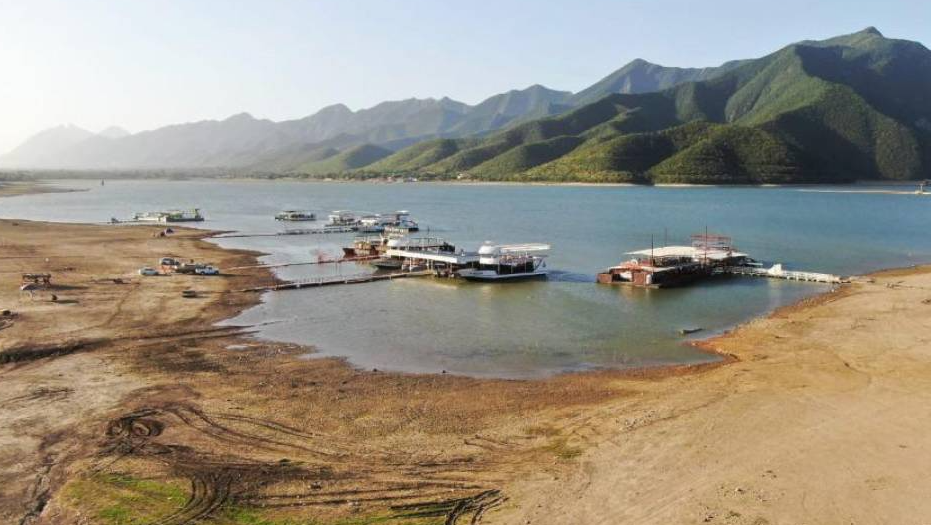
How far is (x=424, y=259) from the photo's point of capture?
2495 inches

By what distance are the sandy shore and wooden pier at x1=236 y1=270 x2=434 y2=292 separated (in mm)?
14147

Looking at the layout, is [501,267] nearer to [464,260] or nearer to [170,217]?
[464,260]

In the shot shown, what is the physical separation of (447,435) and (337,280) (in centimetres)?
3450

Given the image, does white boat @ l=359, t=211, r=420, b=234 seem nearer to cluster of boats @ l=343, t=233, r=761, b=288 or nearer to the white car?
cluster of boats @ l=343, t=233, r=761, b=288

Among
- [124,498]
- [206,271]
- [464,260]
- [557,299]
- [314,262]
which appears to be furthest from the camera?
[314,262]

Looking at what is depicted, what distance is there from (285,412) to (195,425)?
284 centimetres

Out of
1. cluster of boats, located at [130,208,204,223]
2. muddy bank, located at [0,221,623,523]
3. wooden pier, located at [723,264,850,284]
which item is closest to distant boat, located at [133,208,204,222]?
cluster of boats, located at [130,208,204,223]

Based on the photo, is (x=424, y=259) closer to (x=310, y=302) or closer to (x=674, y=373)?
(x=310, y=302)

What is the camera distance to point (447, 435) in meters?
21.8

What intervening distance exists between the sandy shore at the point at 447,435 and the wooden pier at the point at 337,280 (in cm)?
1415

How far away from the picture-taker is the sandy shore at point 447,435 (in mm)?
16812

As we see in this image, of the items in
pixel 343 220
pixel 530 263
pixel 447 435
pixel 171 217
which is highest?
pixel 171 217

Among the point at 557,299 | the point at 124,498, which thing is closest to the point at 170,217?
the point at 557,299

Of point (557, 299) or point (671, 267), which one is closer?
point (557, 299)
